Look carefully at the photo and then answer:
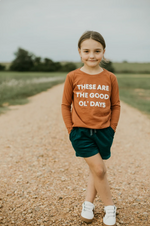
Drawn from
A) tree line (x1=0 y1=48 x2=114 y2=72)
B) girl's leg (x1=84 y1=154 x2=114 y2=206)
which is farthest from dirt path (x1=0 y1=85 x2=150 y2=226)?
tree line (x1=0 y1=48 x2=114 y2=72)

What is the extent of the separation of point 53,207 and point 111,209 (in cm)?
74

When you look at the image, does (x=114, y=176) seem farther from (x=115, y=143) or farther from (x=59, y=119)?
(x=59, y=119)

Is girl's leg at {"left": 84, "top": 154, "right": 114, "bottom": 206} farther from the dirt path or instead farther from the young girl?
the dirt path

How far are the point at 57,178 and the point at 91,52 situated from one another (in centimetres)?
216

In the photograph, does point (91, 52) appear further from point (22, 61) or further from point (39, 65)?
point (22, 61)

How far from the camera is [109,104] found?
7.57 ft

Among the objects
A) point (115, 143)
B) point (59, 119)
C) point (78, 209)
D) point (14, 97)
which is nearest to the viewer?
point (78, 209)

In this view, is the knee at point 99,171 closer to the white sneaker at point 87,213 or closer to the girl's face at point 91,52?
the white sneaker at point 87,213

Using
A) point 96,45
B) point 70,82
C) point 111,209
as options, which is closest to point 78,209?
point 111,209

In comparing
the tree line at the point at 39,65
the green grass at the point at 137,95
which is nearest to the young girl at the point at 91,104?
the green grass at the point at 137,95

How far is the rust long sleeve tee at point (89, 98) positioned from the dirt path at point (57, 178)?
1166 mm

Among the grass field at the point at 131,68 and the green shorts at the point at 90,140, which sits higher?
the green shorts at the point at 90,140

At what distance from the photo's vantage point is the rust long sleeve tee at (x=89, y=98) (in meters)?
2.21

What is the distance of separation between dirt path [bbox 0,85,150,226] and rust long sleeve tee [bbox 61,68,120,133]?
1166mm
